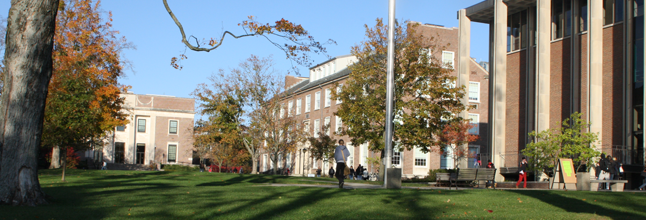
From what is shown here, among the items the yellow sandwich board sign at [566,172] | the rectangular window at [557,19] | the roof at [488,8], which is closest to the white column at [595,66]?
the rectangular window at [557,19]

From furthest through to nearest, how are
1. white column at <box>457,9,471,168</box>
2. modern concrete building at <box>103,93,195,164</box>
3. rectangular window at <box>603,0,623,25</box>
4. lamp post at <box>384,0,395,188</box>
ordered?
modern concrete building at <box>103,93,195,164</box>
white column at <box>457,9,471,168</box>
rectangular window at <box>603,0,623,25</box>
lamp post at <box>384,0,395,188</box>

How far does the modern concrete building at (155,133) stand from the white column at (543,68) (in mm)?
44559

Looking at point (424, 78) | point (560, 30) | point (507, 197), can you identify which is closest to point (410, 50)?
point (424, 78)

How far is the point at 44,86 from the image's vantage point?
1023 cm

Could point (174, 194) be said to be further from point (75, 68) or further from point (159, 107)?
point (159, 107)

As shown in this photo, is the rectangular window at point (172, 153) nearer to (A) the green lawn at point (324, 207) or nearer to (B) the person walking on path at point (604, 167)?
(B) the person walking on path at point (604, 167)

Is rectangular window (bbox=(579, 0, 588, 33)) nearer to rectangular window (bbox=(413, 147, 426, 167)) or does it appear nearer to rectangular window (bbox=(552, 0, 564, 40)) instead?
rectangular window (bbox=(552, 0, 564, 40))

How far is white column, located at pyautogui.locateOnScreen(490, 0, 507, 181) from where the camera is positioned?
34.4 m

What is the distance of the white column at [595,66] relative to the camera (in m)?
28.8

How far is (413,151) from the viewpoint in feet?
146

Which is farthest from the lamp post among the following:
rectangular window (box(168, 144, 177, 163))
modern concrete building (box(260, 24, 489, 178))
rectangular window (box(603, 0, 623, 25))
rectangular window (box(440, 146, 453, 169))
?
rectangular window (box(168, 144, 177, 163))

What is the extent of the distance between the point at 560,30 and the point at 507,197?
2576cm

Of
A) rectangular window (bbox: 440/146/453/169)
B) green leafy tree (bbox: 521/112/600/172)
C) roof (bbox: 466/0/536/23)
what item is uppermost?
roof (bbox: 466/0/536/23)

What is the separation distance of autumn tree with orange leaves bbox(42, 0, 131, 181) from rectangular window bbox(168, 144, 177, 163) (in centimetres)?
→ 3462
